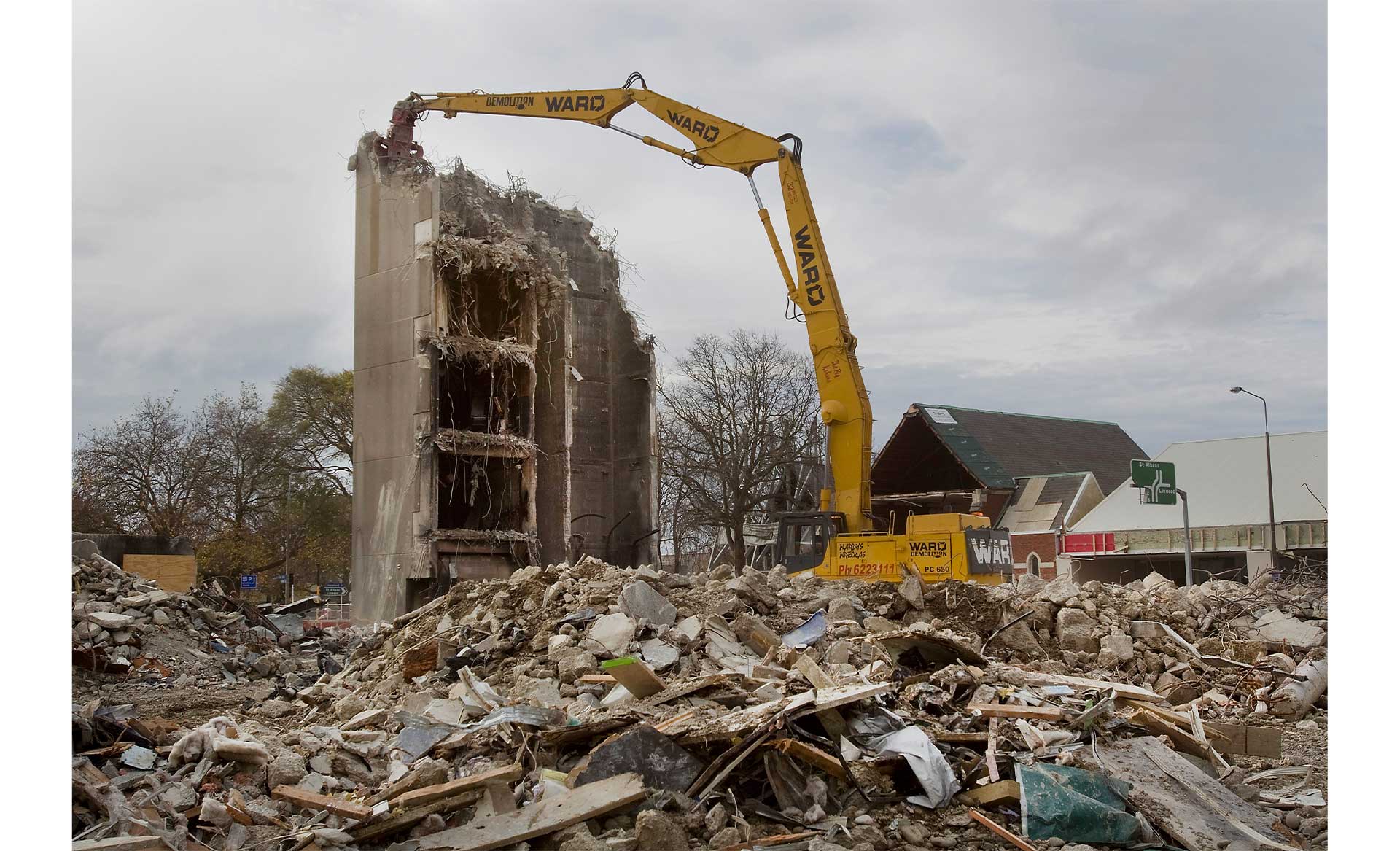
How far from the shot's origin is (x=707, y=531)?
31062 mm

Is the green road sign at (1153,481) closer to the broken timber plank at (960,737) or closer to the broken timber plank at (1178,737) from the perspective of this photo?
the broken timber plank at (1178,737)

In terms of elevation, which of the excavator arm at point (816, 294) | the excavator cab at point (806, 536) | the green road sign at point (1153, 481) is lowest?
the excavator cab at point (806, 536)

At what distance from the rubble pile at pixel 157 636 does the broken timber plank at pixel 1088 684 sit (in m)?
9.16

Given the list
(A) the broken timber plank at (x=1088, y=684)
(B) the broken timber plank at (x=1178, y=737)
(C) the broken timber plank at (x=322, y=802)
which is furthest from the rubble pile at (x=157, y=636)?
(B) the broken timber plank at (x=1178, y=737)

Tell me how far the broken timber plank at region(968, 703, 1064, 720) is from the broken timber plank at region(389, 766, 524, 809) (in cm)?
317

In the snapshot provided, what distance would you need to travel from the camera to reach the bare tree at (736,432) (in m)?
28.2

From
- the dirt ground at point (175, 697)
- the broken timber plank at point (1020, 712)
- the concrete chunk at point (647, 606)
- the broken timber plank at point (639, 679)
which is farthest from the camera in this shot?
the dirt ground at point (175, 697)

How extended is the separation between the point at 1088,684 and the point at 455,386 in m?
11.7

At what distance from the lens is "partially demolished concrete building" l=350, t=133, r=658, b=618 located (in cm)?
1645

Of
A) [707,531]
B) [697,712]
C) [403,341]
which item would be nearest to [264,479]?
[707,531]

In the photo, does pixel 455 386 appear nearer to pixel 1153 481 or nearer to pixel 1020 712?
pixel 1153 481

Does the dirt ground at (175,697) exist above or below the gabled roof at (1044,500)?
below

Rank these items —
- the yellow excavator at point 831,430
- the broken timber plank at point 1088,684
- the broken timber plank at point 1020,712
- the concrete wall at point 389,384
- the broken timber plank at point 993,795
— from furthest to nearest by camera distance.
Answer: the concrete wall at point 389,384, the yellow excavator at point 831,430, the broken timber plank at point 1088,684, the broken timber plank at point 1020,712, the broken timber plank at point 993,795

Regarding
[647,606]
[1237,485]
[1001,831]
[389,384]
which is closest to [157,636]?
[389,384]
